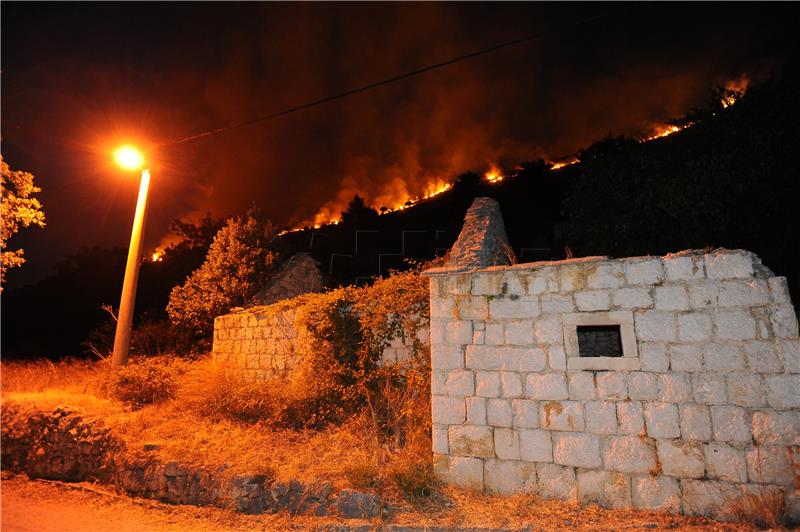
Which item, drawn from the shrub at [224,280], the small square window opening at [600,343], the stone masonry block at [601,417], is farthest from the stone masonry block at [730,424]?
the shrub at [224,280]

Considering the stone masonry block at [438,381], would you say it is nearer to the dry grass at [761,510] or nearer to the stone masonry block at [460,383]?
the stone masonry block at [460,383]


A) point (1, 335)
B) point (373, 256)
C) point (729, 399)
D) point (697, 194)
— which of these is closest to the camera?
point (729, 399)

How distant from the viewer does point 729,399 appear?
3992 mm

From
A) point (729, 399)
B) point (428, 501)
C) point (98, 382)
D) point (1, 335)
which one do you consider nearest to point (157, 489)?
point (428, 501)

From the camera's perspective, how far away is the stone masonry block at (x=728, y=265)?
4094 millimetres

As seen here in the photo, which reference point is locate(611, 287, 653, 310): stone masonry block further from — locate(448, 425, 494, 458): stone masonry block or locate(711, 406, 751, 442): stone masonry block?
locate(448, 425, 494, 458): stone masonry block

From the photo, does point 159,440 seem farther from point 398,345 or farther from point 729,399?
point 729,399

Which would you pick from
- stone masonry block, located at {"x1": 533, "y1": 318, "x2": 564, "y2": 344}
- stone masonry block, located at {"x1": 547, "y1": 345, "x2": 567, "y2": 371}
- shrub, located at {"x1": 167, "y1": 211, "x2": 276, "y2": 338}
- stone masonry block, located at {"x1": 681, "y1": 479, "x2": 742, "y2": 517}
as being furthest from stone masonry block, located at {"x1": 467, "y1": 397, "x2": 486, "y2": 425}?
shrub, located at {"x1": 167, "y1": 211, "x2": 276, "y2": 338}

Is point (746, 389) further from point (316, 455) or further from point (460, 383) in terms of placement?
point (316, 455)

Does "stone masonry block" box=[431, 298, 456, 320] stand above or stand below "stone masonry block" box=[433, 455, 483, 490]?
above

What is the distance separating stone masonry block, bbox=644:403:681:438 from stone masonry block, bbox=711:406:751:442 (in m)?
0.33

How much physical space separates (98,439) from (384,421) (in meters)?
4.77

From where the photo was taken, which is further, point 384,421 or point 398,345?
point 398,345

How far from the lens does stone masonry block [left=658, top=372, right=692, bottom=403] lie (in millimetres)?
4152
